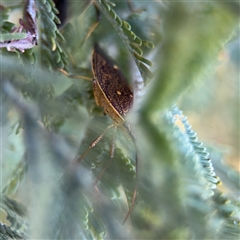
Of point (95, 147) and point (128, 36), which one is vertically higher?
point (128, 36)

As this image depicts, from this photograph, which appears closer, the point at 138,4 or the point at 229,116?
the point at 138,4

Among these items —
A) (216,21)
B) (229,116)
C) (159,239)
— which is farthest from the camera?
(229,116)

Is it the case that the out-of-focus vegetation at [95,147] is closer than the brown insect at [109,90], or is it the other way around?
the out-of-focus vegetation at [95,147]

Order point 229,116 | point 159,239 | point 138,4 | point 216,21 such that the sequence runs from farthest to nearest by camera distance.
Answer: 1. point 229,116
2. point 138,4
3. point 159,239
4. point 216,21

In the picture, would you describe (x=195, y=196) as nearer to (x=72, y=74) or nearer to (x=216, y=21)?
(x=216, y=21)

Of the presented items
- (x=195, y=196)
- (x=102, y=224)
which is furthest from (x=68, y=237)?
(x=195, y=196)

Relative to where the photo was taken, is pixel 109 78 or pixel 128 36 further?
pixel 109 78
